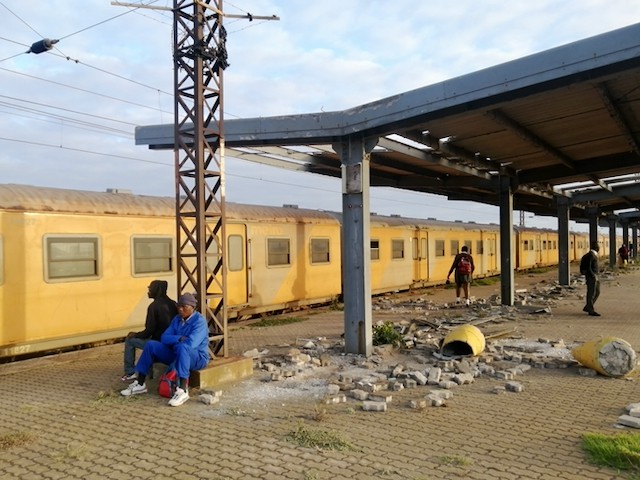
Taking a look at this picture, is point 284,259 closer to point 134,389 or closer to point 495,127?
point 495,127

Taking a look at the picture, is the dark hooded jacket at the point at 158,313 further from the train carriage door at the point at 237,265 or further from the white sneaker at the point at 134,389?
the train carriage door at the point at 237,265

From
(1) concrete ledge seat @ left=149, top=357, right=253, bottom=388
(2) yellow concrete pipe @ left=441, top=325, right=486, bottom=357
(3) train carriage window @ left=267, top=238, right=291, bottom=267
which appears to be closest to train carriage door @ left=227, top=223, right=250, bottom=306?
(3) train carriage window @ left=267, top=238, right=291, bottom=267

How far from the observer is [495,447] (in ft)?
16.0

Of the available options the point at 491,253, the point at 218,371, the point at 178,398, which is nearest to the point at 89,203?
the point at 218,371

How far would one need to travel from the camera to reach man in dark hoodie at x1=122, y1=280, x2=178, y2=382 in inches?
284

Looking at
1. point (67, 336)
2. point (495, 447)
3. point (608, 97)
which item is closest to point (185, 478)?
point (495, 447)

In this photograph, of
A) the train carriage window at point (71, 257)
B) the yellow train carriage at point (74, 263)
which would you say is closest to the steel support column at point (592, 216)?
the yellow train carriage at point (74, 263)

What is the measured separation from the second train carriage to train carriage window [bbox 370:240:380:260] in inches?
68.7

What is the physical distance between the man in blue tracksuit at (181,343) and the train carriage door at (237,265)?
5010 millimetres

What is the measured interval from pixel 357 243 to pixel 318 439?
4336 millimetres

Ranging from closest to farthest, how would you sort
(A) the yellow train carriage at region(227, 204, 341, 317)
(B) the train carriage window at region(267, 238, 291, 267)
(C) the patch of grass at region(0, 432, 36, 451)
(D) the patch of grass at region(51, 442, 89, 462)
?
(D) the patch of grass at region(51, 442, 89, 462) < (C) the patch of grass at region(0, 432, 36, 451) < (A) the yellow train carriage at region(227, 204, 341, 317) < (B) the train carriage window at region(267, 238, 291, 267)

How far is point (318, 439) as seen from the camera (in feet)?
16.6

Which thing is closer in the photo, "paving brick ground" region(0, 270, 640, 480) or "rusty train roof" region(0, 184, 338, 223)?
"paving brick ground" region(0, 270, 640, 480)

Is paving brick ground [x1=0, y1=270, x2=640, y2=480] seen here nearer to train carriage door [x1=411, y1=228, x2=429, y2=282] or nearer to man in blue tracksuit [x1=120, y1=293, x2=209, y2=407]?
man in blue tracksuit [x1=120, y1=293, x2=209, y2=407]
